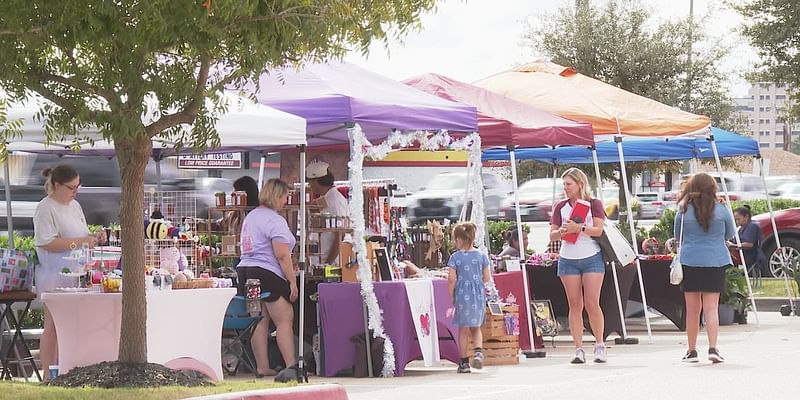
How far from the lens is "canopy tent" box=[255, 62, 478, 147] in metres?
13.9

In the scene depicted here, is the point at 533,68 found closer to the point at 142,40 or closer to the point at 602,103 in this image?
the point at 602,103

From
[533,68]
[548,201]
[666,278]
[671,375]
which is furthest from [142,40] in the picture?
[548,201]

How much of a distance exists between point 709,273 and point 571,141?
3.38m

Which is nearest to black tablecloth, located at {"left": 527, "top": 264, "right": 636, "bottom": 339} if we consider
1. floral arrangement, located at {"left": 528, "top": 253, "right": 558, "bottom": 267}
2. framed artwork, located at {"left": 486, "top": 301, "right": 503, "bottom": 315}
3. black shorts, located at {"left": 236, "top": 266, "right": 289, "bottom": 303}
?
floral arrangement, located at {"left": 528, "top": 253, "right": 558, "bottom": 267}

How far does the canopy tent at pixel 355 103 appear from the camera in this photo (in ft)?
45.5

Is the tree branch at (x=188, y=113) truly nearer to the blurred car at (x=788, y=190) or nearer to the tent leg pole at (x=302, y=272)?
the tent leg pole at (x=302, y=272)

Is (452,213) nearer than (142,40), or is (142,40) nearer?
(142,40)

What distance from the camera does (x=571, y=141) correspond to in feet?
56.9

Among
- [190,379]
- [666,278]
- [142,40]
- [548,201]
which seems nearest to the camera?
[142,40]

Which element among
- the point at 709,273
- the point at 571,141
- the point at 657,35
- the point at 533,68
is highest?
the point at 657,35

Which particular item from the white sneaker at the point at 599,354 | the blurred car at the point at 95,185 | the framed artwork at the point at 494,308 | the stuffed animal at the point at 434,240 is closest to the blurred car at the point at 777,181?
the blurred car at the point at 95,185

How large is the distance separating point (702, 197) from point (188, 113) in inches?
221

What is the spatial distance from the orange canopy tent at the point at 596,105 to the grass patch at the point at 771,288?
5929 mm

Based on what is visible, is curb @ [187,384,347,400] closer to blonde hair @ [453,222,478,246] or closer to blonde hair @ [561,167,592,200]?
blonde hair @ [453,222,478,246]
